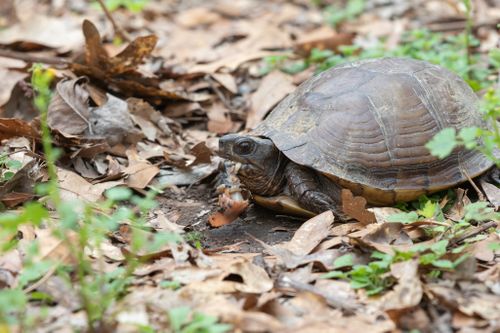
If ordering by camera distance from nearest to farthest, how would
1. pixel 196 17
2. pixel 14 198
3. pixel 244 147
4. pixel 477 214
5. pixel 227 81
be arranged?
pixel 477 214, pixel 14 198, pixel 244 147, pixel 227 81, pixel 196 17

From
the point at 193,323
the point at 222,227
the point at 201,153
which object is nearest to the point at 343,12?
the point at 201,153

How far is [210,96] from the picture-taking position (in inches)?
238

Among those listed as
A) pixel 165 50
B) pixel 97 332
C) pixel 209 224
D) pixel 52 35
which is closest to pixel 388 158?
pixel 209 224

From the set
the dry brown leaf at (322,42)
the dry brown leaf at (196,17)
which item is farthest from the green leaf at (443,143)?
the dry brown leaf at (196,17)

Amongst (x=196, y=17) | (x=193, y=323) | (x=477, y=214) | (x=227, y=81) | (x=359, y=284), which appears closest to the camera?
(x=193, y=323)

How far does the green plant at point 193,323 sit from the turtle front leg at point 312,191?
5.52 ft

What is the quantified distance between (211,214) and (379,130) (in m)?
1.27

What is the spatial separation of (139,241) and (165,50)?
516 centimetres

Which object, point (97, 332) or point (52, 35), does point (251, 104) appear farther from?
point (97, 332)

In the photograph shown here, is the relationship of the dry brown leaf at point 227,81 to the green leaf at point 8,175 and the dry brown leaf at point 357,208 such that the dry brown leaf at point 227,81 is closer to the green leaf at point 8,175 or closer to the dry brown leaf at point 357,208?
the dry brown leaf at point 357,208

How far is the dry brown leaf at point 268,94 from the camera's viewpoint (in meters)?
5.64

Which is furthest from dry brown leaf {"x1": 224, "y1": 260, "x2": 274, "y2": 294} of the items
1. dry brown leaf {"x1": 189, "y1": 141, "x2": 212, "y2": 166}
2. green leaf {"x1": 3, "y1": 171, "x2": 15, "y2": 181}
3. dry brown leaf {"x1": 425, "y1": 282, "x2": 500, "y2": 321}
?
dry brown leaf {"x1": 189, "y1": 141, "x2": 212, "y2": 166}

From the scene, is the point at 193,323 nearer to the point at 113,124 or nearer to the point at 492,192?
the point at 492,192

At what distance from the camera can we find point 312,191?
4.19m
